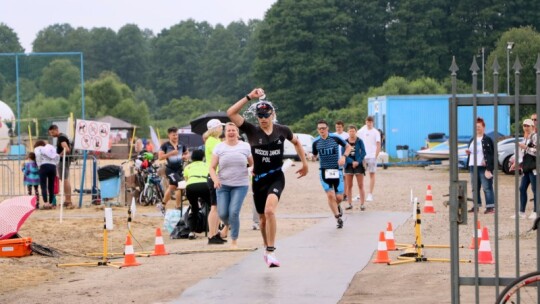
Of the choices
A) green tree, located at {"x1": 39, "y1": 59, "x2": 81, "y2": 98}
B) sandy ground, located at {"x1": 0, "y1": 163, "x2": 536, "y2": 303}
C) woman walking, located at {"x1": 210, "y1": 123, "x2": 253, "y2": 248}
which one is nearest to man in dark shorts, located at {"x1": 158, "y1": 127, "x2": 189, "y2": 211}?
sandy ground, located at {"x1": 0, "y1": 163, "x2": 536, "y2": 303}

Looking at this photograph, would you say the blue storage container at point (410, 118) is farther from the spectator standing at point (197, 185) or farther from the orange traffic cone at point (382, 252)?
the orange traffic cone at point (382, 252)

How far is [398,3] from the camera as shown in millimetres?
108750

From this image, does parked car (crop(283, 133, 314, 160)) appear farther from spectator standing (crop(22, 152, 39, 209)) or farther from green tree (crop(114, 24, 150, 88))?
green tree (crop(114, 24, 150, 88))

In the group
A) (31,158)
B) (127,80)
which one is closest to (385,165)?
(31,158)

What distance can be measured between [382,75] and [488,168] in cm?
8789

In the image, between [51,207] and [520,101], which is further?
[51,207]

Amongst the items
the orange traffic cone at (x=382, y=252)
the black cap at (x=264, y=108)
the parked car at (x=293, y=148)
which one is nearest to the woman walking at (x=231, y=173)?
the black cap at (x=264, y=108)

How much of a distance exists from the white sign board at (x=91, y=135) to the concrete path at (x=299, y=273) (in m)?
8.15

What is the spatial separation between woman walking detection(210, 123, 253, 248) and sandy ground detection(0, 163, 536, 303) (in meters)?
0.57

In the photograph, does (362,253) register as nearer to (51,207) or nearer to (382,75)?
(51,207)

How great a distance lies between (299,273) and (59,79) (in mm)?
36966

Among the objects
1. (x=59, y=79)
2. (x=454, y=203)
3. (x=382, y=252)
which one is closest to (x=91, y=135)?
(x=382, y=252)

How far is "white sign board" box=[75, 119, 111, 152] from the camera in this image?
2461 centimetres

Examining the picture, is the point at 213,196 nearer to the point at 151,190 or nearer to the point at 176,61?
the point at 151,190
